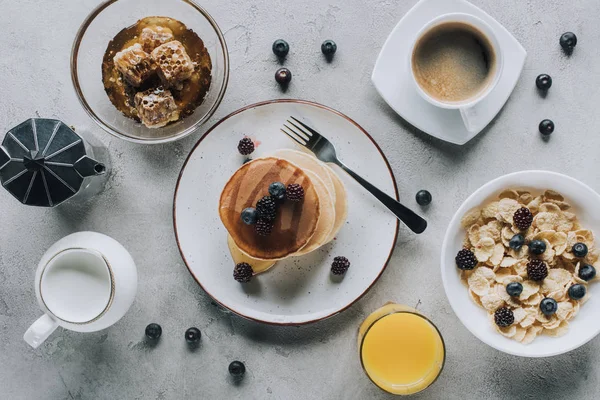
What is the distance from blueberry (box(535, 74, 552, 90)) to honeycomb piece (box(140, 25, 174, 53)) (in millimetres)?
946

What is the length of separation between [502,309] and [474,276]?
0.34 feet

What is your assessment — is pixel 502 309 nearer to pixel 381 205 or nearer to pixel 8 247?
pixel 381 205

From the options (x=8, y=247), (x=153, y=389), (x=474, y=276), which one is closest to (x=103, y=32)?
(x=8, y=247)

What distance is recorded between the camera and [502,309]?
161cm

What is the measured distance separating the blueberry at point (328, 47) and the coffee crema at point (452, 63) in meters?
0.21

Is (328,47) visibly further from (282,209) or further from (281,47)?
(282,209)

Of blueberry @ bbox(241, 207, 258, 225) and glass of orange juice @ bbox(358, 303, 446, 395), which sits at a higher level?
blueberry @ bbox(241, 207, 258, 225)

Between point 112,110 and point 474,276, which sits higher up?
point 112,110

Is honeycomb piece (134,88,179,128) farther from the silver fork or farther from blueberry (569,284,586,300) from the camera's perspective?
blueberry (569,284,586,300)

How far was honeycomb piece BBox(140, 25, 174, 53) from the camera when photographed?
5.18ft

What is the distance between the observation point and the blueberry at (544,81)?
1.72m

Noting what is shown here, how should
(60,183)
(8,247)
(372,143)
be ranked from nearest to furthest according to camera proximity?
(60,183) < (372,143) < (8,247)

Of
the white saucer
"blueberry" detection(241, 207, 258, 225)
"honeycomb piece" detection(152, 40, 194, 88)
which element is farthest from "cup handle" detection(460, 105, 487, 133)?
"honeycomb piece" detection(152, 40, 194, 88)

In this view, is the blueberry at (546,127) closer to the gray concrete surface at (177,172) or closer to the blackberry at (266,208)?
the gray concrete surface at (177,172)
